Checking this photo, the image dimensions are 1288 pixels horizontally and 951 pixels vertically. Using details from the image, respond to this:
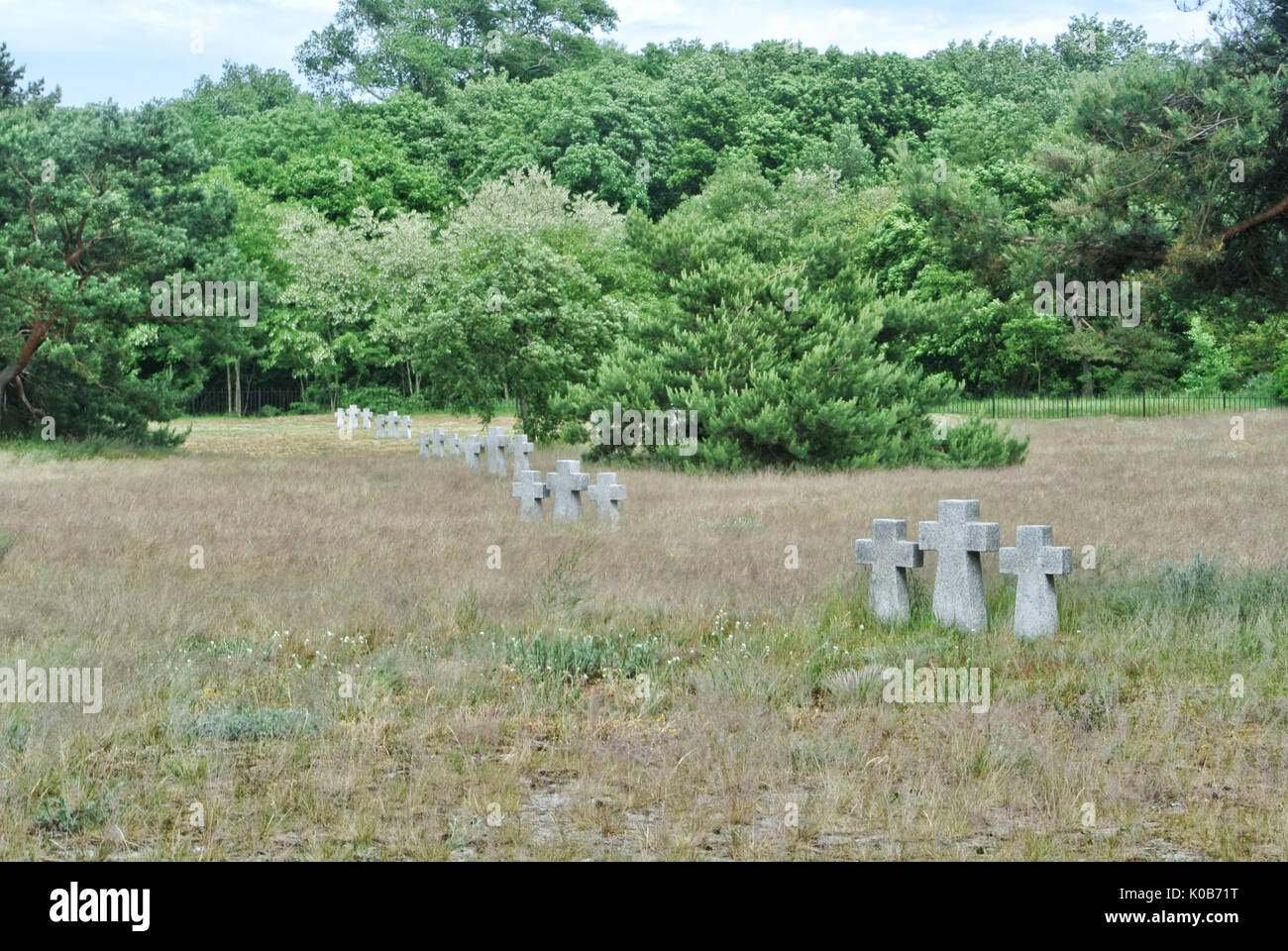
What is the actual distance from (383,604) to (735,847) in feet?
19.9

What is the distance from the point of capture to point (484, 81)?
84.2 meters

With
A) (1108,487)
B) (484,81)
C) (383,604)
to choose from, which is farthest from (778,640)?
(484,81)

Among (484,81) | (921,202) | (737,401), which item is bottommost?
(737,401)

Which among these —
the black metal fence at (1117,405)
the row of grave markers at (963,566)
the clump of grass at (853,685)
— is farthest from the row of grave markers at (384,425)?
the clump of grass at (853,685)

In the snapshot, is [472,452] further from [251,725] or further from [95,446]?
[251,725]

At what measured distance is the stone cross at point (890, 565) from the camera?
10367 mm

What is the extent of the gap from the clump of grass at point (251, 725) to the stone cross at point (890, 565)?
479 centimetres

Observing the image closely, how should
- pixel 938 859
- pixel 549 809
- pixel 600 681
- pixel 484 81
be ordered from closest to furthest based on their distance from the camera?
pixel 938 859 → pixel 549 809 → pixel 600 681 → pixel 484 81

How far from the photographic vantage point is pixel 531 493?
710 inches

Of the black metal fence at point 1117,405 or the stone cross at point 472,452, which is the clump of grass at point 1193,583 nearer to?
the stone cross at point 472,452

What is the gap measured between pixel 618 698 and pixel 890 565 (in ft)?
10.4

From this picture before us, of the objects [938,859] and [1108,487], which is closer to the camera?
[938,859]

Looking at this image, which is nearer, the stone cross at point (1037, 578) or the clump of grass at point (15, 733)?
the clump of grass at point (15, 733)

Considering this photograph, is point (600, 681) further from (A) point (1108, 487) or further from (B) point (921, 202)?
(A) point (1108, 487)
